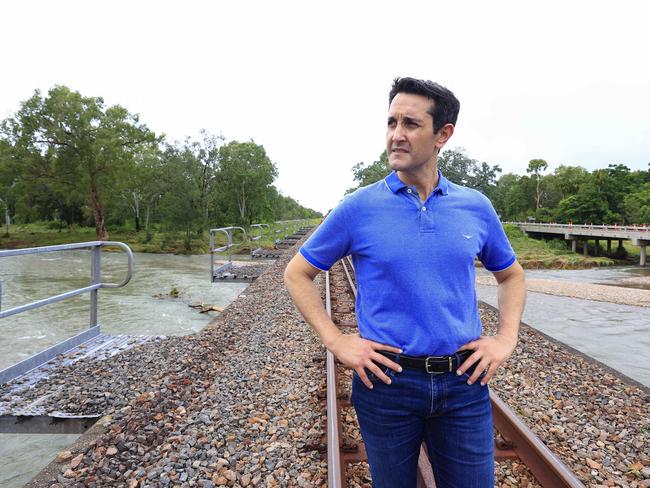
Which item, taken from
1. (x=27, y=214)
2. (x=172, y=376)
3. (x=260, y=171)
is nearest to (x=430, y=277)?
(x=172, y=376)

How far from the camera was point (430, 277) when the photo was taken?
4.46 ft

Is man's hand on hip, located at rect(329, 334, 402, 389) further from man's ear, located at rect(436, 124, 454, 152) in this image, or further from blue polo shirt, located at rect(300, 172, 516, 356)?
man's ear, located at rect(436, 124, 454, 152)

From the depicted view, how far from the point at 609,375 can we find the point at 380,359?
4.71 metres

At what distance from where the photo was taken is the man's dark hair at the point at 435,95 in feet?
4.70

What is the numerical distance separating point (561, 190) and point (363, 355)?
6978cm

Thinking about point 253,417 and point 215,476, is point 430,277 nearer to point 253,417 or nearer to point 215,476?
point 215,476

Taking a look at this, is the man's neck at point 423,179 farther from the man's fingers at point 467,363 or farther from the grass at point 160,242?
the grass at point 160,242

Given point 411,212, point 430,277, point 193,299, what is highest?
point 411,212

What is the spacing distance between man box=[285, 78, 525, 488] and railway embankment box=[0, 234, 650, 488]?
1376mm

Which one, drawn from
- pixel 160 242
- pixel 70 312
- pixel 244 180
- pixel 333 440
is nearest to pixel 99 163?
pixel 160 242

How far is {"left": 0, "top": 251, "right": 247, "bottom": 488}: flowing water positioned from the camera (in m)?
4.39

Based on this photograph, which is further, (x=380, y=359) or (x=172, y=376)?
(x=172, y=376)

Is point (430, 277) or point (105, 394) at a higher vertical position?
point (430, 277)

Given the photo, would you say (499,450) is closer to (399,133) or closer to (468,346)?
(468,346)
